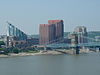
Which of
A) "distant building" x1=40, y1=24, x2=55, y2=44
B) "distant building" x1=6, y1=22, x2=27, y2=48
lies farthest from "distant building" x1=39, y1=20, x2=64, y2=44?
"distant building" x1=6, y1=22, x2=27, y2=48

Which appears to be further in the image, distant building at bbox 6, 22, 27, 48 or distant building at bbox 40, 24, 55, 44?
distant building at bbox 40, 24, 55, 44

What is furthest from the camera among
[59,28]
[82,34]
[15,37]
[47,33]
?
[82,34]

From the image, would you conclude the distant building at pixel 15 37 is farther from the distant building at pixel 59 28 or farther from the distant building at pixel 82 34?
A: the distant building at pixel 82 34

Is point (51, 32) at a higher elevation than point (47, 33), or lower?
higher

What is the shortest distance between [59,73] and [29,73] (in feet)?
3.16

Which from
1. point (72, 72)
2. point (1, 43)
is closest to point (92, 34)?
point (1, 43)

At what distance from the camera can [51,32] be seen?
3834 cm

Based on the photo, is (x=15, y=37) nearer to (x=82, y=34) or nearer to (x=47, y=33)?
(x=47, y=33)

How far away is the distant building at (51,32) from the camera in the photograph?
124 ft

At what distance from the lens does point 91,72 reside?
41.1 ft

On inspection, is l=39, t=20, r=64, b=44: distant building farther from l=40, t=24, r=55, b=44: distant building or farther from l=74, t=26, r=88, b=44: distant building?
l=74, t=26, r=88, b=44: distant building

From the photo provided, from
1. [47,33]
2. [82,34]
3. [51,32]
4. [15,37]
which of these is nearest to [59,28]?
[51,32]

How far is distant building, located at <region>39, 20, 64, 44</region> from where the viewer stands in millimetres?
37812

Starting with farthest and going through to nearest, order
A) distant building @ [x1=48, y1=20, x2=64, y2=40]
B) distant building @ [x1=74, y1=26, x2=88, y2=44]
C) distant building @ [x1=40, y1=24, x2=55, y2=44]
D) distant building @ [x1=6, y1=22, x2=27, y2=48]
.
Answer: distant building @ [x1=74, y1=26, x2=88, y2=44], distant building @ [x1=48, y1=20, x2=64, y2=40], distant building @ [x1=40, y1=24, x2=55, y2=44], distant building @ [x1=6, y1=22, x2=27, y2=48]
